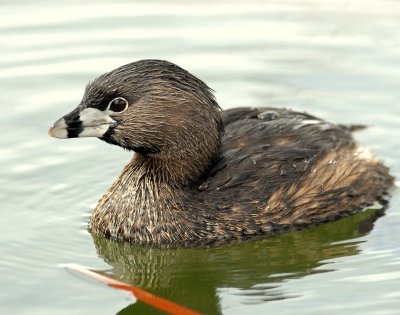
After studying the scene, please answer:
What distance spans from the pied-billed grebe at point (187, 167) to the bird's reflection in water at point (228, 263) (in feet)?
0.38

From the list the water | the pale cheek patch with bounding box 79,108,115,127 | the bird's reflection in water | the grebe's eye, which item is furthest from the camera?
the grebe's eye

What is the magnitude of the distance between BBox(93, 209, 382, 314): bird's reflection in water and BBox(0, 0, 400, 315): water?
2 cm

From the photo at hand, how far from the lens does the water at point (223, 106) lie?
10070 millimetres

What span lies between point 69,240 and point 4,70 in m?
3.85

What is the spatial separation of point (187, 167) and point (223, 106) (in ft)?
8.99

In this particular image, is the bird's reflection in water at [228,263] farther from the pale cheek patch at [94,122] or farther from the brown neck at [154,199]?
the pale cheek patch at [94,122]

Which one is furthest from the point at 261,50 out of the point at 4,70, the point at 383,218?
the point at 383,218

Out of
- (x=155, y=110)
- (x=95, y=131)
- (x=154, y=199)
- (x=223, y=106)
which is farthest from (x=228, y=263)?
(x=223, y=106)

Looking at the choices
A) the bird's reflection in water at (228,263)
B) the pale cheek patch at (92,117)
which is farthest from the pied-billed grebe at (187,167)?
the bird's reflection in water at (228,263)

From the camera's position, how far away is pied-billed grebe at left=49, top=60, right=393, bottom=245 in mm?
10797

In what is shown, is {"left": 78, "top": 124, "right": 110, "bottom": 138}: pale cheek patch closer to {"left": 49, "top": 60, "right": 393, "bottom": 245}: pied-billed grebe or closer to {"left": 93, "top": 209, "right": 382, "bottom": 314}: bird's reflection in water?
{"left": 49, "top": 60, "right": 393, "bottom": 245}: pied-billed grebe

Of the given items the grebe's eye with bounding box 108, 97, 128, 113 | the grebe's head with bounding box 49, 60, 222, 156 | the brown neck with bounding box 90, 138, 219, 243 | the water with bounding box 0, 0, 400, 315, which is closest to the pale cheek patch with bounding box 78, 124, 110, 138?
the grebe's head with bounding box 49, 60, 222, 156

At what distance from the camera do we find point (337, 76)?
14.3 m

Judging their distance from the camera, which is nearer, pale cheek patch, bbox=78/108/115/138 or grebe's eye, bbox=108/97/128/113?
pale cheek patch, bbox=78/108/115/138
